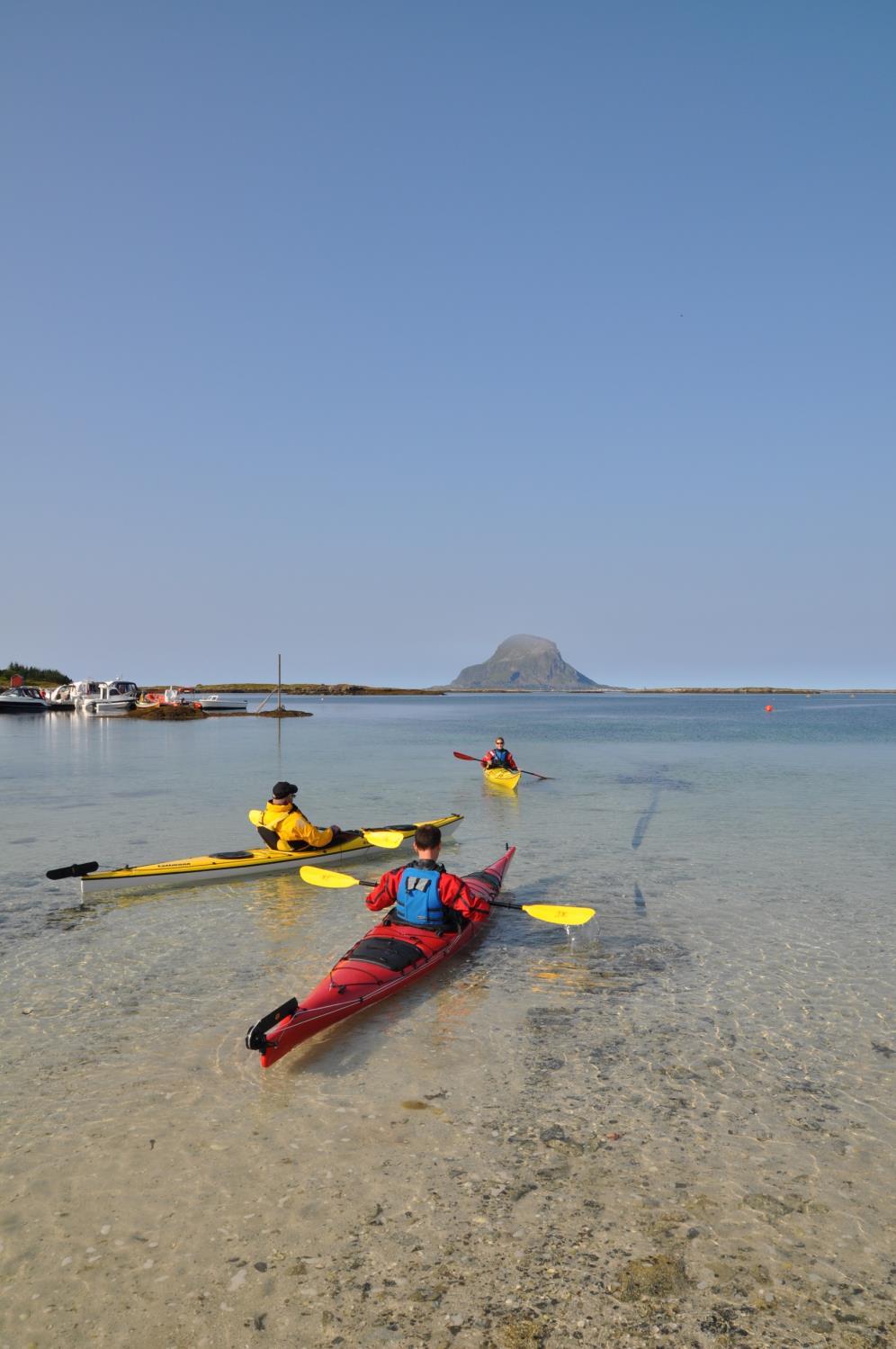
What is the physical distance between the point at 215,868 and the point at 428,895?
18.0 ft

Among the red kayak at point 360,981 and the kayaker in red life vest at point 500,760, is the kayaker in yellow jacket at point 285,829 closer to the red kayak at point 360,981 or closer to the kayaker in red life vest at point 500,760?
the red kayak at point 360,981

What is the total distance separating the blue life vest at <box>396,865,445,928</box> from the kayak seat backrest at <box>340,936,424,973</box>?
430mm

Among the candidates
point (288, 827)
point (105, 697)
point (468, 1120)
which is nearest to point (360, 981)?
point (468, 1120)

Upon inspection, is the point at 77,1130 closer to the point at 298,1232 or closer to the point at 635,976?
the point at 298,1232

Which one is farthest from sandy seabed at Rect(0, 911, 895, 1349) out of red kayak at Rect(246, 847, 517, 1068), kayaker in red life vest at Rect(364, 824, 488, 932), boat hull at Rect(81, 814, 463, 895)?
boat hull at Rect(81, 814, 463, 895)

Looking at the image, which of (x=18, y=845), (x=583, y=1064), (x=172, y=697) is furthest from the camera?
(x=172, y=697)

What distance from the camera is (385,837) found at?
15.1m

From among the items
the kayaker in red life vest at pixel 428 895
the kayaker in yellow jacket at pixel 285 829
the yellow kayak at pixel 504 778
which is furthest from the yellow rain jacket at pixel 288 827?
the yellow kayak at pixel 504 778

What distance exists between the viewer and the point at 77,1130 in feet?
20.0

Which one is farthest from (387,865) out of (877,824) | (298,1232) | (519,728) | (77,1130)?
(519,728)

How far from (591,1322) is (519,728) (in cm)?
7079

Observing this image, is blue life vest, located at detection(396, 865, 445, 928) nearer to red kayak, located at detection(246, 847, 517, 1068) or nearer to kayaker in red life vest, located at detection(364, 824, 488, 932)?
kayaker in red life vest, located at detection(364, 824, 488, 932)

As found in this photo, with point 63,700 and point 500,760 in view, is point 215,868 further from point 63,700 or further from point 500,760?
point 63,700

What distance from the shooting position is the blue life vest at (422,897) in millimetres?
9719
